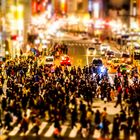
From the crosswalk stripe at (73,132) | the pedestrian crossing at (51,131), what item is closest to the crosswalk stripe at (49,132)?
the pedestrian crossing at (51,131)

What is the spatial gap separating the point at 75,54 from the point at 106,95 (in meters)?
36.8

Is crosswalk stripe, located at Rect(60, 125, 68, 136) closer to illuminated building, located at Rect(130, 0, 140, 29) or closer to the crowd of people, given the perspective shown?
the crowd of people

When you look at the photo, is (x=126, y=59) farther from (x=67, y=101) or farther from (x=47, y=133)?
(x=47, y=133)

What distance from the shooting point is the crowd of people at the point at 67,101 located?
26625mm

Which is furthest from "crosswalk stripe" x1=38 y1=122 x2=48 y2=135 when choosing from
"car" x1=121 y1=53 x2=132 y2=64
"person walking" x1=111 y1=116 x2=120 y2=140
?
"car" x1=121 y1=53 x2=132 y2=64

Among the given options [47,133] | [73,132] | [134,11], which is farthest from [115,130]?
[134,11]

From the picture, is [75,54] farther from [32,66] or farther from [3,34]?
[32,66]

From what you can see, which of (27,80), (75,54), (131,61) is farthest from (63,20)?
(27,80)

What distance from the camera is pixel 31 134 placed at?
1077 inches

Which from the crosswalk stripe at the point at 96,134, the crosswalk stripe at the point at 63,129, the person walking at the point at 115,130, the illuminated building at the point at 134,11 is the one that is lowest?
the crosswalk stripe at the point at 96,134

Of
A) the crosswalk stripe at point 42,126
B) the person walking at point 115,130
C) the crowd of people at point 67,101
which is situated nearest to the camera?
the person walking at point 115,130

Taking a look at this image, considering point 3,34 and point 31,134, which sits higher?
point 3,34

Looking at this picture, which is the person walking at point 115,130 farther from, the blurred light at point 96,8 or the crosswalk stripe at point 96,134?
the blurred light at point 96,8

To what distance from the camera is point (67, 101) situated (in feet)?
101
